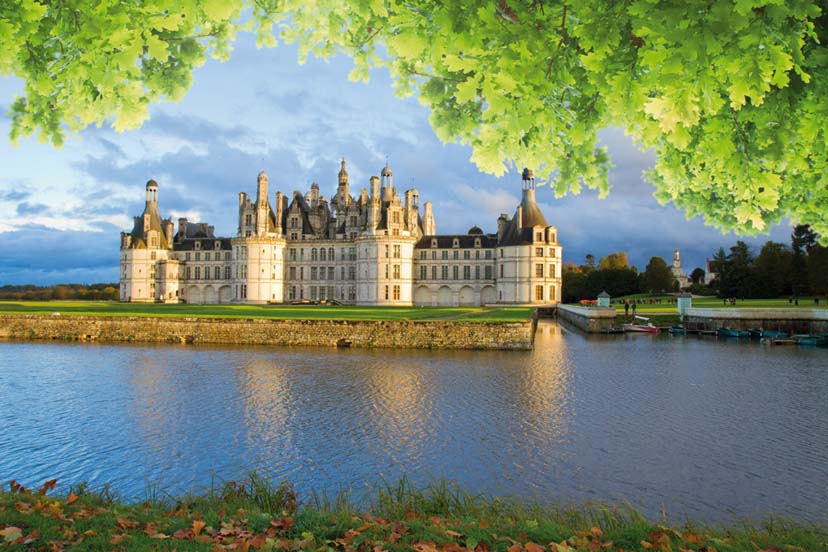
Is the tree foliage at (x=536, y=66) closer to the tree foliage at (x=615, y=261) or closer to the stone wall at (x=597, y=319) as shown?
the stone wall at (x=597, y=319)

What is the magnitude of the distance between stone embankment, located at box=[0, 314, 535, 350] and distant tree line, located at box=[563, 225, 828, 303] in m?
34.4

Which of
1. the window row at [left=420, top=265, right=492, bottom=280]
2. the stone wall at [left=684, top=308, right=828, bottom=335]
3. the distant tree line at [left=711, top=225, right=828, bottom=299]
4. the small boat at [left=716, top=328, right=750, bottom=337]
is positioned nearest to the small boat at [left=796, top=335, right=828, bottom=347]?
the small boat at [left=716, top=328, right=750, bottom=337]

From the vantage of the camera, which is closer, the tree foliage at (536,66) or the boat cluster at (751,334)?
the tree foliage at (536,66)

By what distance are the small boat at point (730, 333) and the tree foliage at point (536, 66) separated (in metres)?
39.1

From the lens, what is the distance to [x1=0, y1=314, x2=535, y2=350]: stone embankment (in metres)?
31.6

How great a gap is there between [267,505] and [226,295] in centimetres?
7579

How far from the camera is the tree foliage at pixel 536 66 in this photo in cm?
413

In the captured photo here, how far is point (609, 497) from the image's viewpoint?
9.84m

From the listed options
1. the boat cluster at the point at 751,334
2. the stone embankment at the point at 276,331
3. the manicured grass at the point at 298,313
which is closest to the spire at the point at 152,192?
the manicured grass at the point at 298,313

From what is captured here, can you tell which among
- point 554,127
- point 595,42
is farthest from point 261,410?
point 595,42

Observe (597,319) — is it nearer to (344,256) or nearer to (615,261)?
(344,256)

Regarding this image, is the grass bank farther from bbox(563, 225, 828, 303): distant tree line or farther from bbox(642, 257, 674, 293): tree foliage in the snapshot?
bbox(642, 257, 674, 293): tree foliage

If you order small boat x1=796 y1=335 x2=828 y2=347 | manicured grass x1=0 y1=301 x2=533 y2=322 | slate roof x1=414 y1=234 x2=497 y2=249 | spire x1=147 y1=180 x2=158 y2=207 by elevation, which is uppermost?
spire x1=147 y1=180 x2=158 y2=207

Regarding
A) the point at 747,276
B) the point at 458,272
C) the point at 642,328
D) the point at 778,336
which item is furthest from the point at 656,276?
the point at 778,336
